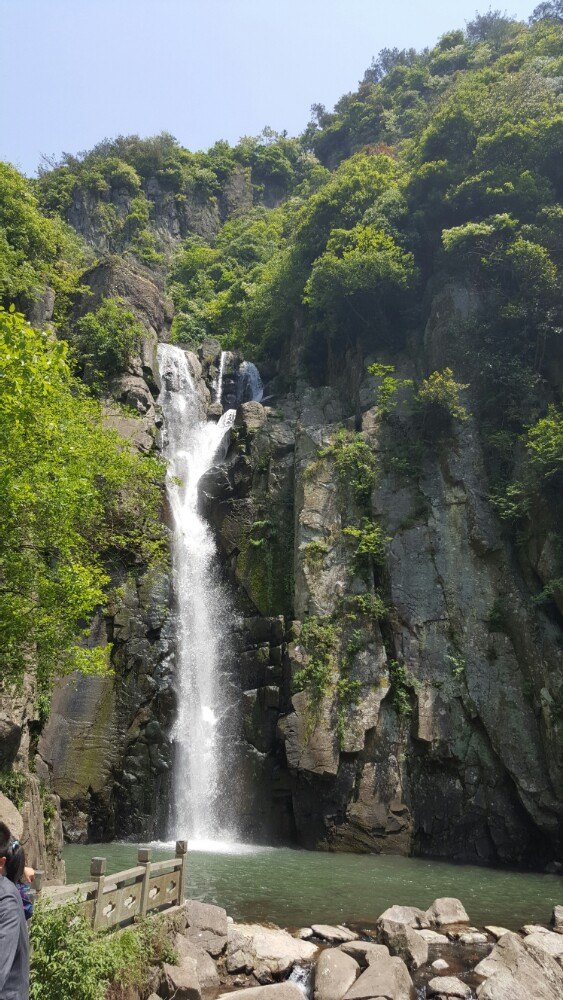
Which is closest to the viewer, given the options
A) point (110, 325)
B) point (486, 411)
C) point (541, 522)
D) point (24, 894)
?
point (24, 894)

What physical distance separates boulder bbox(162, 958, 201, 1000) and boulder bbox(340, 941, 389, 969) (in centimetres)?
278

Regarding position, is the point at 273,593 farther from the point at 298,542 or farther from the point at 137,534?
the point at 137,534

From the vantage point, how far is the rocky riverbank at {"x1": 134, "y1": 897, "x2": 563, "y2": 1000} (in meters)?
8.80

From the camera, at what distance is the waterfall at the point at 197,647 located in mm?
19031

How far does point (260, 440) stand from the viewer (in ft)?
87.0

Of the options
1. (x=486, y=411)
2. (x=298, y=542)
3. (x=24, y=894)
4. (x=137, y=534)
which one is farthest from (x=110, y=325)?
(x=24, y=894)

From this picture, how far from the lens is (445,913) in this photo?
1200 cm

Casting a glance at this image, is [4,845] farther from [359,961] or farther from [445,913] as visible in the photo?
[445,913]

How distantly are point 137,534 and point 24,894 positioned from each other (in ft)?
60.1

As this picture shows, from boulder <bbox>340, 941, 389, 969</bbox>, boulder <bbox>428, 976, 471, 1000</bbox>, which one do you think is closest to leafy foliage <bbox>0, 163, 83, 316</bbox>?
boulder <bbox>340, 941, 389, 969</bbox>

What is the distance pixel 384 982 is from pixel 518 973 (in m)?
2.00

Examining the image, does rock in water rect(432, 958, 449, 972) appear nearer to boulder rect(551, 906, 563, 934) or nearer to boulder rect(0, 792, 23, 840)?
boulder rect(551, 906, 563, 934)

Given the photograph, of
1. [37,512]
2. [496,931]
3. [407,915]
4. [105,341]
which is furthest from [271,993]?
[105,341]

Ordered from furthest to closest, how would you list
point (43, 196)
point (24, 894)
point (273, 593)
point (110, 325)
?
1. point (43, 196)
2. point (110, 325)
3. point (273, 593)
4. point (24, 894)
